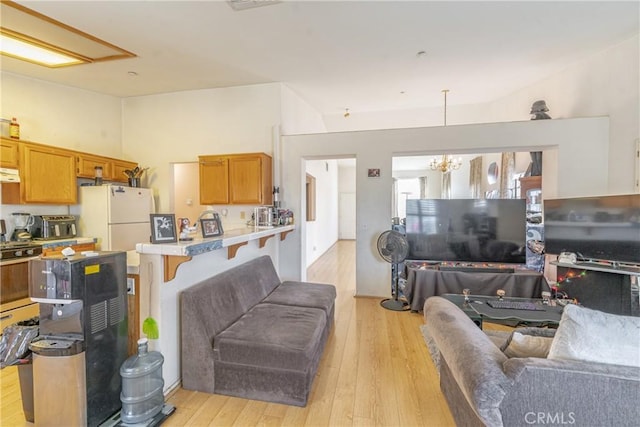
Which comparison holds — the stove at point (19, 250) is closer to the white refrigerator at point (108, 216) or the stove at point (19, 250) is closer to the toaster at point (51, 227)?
the toaster at point (51, 227)

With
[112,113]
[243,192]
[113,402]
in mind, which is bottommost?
[113,402]

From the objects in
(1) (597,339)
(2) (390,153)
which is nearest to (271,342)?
(1) (597,339)

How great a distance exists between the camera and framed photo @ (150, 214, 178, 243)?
1.87 m

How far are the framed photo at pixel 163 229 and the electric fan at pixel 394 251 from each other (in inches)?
108

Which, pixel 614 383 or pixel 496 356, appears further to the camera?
pixel 496 356

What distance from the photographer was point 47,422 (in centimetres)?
156

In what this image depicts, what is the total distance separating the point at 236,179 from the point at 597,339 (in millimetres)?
3892

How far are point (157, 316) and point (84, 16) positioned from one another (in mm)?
2848

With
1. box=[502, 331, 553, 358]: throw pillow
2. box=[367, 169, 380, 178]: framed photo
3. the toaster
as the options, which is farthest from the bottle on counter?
box=[502, 331, 553, 358]: throw pillow

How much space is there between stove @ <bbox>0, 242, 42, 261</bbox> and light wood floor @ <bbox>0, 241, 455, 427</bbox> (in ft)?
3.74

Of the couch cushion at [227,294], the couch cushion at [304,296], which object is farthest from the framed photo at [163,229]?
the couch cushion at [304,296]

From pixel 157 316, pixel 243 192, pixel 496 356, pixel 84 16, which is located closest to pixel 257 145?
pixel 243 192

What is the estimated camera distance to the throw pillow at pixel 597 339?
110cm

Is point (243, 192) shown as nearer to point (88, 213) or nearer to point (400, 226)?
point (88, 213)
